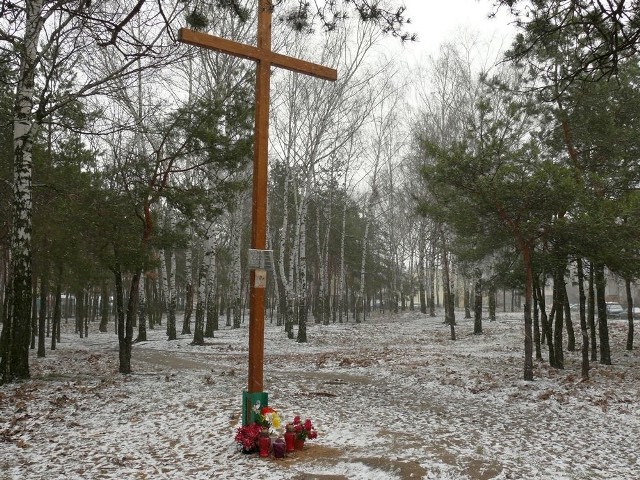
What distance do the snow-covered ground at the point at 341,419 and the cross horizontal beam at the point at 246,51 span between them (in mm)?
4882

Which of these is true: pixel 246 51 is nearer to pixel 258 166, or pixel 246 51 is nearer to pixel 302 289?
pixel 258 166

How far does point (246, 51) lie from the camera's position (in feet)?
20.6

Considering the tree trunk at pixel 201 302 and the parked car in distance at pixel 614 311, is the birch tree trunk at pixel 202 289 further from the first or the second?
the parked car in distance at pixel 614 311

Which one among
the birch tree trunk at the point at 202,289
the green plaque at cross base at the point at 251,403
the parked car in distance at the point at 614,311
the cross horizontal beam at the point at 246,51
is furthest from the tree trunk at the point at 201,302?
the parked car in distance at the point at 614,311

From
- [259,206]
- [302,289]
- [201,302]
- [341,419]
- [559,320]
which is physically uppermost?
[259,206]

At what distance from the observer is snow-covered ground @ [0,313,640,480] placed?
18.4ft

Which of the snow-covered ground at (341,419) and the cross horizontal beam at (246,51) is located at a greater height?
the cross horizontal beam at (246,51)

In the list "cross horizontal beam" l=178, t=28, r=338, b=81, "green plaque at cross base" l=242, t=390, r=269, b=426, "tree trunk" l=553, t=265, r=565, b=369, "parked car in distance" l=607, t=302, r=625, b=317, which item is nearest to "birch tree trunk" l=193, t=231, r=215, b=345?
"tree trunk" l=553, t=265, r=565, b=369

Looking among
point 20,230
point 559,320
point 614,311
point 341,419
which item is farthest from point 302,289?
point 614,311

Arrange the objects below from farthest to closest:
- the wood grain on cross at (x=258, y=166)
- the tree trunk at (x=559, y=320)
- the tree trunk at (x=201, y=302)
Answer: the tree trunk at (x=201, y=302), the tree trunk at (x=559, y=320), the wood grain on cross at (x=258, y=166)

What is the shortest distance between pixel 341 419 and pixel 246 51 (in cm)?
553

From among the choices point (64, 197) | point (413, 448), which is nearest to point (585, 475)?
point (413, 448)

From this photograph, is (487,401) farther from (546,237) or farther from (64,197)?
(64,197)

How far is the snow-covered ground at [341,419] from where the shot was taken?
5594mm
